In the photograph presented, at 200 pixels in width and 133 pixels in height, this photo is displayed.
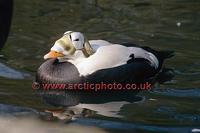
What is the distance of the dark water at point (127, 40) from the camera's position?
19.6ft

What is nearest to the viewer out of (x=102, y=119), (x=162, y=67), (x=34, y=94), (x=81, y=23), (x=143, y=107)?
(x=102, y=119)

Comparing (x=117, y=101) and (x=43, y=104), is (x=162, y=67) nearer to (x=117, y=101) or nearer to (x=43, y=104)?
(x=117, y=101)

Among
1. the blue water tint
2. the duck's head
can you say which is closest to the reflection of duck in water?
the duck's head

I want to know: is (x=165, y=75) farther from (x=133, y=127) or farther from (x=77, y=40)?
(x=133, y=127)

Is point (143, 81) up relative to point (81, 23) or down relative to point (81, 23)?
down

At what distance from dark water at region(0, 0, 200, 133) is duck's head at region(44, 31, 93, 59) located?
46 centimetres

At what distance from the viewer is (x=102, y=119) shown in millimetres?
5918

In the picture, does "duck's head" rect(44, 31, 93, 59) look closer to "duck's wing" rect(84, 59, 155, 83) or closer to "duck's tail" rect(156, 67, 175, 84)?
"duck's wing" rect(84, 59, 155, 83)

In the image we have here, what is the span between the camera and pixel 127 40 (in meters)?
8.45

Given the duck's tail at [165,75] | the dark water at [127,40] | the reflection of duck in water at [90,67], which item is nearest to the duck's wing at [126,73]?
the reflection of duck in water at [90,67]

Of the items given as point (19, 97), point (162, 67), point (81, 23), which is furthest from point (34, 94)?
point (81, 23)

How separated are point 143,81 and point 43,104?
1.27 metres

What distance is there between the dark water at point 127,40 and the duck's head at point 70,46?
46cm

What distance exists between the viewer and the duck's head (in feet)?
22.8
